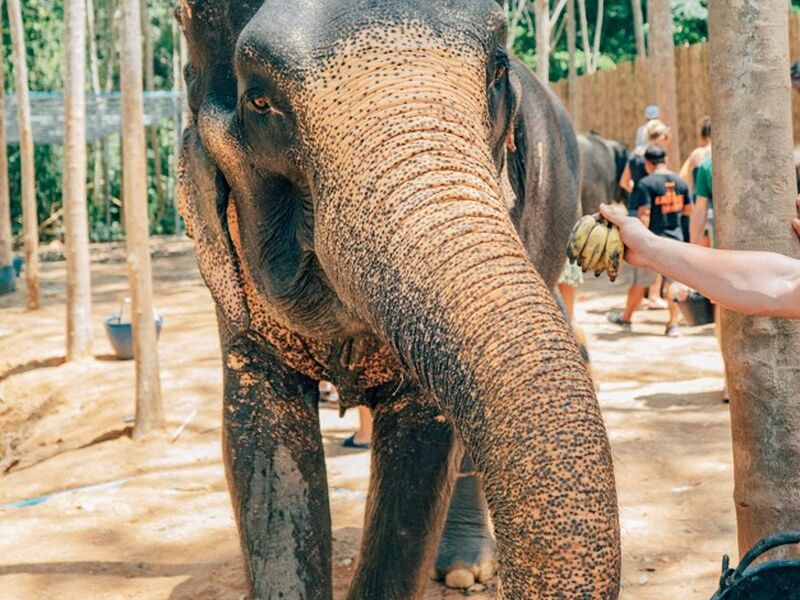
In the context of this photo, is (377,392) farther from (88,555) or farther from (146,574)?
(88,555)

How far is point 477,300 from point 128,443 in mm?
5724

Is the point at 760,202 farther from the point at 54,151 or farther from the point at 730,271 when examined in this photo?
the point at 54,151

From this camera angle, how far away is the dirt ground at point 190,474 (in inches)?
186

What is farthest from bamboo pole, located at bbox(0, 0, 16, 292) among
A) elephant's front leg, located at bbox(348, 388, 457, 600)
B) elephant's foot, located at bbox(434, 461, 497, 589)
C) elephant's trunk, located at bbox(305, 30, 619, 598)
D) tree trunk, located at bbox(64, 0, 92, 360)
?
elephant's trunk, located at bbox(305, 30, 619, 598)

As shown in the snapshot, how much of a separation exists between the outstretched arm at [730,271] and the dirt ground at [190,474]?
81.4 inches

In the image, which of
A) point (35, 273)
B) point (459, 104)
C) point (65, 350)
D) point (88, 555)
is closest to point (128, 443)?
point (88, 555)

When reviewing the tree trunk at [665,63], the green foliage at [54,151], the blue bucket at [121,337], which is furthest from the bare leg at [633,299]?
the green foliage at [54,151]

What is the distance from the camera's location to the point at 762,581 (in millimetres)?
2451

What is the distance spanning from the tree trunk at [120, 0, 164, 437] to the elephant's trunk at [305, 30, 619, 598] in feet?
16.2

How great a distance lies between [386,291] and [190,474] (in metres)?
4.32

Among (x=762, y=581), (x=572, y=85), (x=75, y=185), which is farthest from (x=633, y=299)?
(x=572, y=85)

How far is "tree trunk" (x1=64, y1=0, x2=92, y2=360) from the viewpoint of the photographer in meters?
9.52

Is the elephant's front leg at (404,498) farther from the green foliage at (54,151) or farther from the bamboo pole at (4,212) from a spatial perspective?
the green foliage at (54,151)

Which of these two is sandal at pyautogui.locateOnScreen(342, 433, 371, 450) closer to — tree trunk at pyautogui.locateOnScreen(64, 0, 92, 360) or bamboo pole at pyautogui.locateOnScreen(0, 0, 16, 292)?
tree trunk at pyautogui.locateOnScreen(64, 0, 92, 360)
